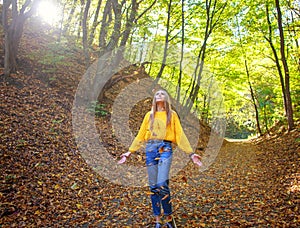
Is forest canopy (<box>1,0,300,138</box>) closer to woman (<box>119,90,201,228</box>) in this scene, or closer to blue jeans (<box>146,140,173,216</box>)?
woman (<box>119,90,201,228</box>)

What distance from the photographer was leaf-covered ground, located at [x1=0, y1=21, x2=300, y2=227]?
4.55 meters

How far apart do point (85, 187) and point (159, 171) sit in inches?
106

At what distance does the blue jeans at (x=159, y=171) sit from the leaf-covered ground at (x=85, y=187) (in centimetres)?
41

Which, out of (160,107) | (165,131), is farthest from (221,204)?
(160,107)

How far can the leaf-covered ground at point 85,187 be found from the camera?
4547 millimetres

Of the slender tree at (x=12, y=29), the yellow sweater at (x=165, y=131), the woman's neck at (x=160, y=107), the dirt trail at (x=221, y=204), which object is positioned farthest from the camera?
the slender tree at (x=12, y=29)

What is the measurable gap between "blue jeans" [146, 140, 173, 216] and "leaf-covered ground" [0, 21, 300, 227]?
0.41 meters

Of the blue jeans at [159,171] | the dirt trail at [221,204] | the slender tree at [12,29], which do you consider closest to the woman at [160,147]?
the blue jeans at [159,171]

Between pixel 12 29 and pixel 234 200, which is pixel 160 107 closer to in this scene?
pixel 234 200

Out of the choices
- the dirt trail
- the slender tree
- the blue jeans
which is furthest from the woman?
the slender tree

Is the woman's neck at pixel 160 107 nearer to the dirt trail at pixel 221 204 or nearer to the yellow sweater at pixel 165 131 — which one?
the yellow sweater at pixel 165 131

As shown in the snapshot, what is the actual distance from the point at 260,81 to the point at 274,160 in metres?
9.51

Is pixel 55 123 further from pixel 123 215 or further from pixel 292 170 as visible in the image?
pixel 292 170

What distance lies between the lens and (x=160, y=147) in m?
3.84
